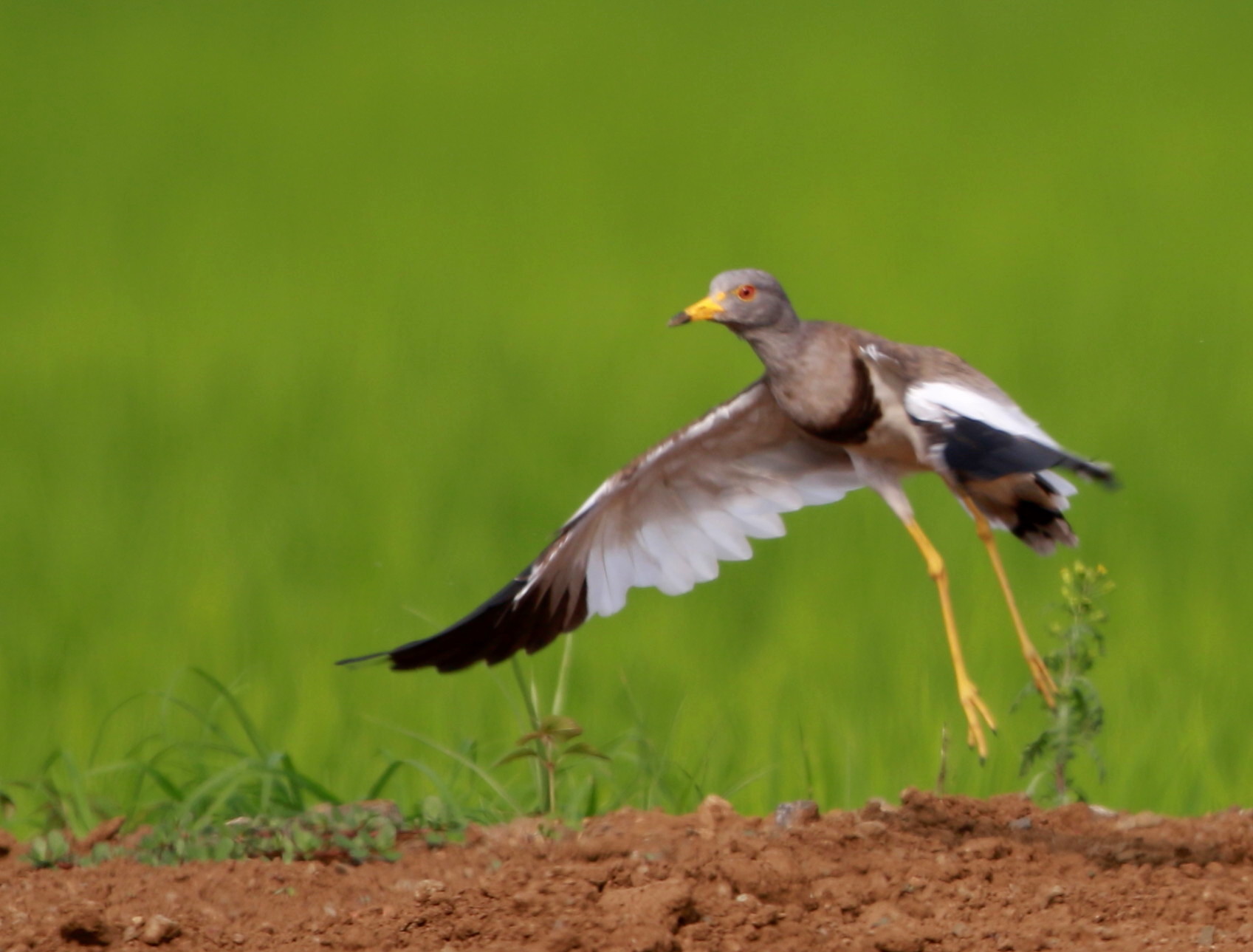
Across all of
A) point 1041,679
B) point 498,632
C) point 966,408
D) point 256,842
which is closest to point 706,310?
point 966,408

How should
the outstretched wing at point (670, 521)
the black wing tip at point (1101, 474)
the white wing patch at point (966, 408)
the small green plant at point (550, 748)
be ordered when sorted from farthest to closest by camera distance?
the outstretched wing at point (670, 521) → the small green plant at point (550, 748) → the white wing patch at point (966, 408) → the black wing tip at point (1101, 474)

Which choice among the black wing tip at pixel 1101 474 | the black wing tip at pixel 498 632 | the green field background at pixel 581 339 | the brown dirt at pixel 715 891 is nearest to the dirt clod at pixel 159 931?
the brown dirt at pixel 715 891

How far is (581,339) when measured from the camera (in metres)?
10.2

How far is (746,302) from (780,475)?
0.71 m

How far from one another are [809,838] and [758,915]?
518 millimetres

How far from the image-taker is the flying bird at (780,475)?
4168 millimetres

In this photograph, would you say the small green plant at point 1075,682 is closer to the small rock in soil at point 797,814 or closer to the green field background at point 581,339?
the small rock in soil at point 797,814

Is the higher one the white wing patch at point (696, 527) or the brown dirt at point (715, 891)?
the white wing patch at point (696, 527)

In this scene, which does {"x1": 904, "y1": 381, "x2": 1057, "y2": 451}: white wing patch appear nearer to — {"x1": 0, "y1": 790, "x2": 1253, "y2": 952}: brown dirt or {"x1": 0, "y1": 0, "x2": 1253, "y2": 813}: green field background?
{"x1": 0, "y1": 790, "x2": 1253, "y2": 952}: brown dirt

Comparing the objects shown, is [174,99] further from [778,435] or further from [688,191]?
[778,435]

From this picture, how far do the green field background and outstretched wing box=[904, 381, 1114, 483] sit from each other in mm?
1200

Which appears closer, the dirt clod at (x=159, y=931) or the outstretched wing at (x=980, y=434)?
the dirt clod at (x=159, y=931)

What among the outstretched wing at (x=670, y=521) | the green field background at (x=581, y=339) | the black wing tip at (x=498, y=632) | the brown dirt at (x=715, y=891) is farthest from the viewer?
the green field background at (x=581, y=339)

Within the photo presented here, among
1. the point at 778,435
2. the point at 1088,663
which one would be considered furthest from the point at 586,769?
the point at 1088,663
